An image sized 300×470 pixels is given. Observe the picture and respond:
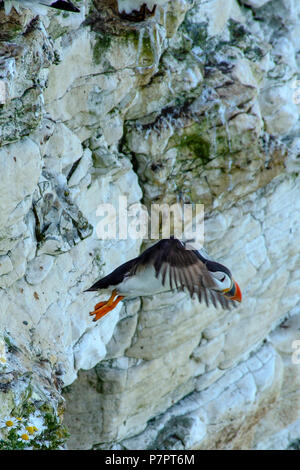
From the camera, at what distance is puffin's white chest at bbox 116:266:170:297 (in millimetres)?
5035

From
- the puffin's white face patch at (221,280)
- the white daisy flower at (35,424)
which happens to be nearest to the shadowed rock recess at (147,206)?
the white daisy flower at (35,424)

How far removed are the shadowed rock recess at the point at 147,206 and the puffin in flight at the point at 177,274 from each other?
1.61ft

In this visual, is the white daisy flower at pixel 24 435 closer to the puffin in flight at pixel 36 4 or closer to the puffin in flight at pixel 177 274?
the puffin in flight at pixel 177 274

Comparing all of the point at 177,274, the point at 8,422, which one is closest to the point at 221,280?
the point at 177,274

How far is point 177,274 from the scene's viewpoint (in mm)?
4699

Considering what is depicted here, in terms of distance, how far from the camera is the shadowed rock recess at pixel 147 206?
4547 millimetres

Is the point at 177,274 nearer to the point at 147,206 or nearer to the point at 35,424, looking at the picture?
the point at 35,424

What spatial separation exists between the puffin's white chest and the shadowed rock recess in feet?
1.59

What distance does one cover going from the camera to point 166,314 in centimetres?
736

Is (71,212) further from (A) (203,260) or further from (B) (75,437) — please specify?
(B) (75,437)

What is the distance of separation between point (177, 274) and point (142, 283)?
0.46 metres

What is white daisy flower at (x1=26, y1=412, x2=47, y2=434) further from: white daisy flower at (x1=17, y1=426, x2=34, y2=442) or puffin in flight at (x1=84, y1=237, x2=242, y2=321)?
puffin in flight at (x1=84, y1=237, x2=242, y2=321)

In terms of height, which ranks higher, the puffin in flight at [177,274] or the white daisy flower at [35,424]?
the puffin in flight at [177,274]

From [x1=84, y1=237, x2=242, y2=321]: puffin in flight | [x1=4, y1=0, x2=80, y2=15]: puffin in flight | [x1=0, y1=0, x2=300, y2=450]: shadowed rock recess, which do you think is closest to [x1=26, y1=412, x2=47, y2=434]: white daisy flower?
[x1=0, y1=0, x2=300, y2=450]: shadowed rock recess
